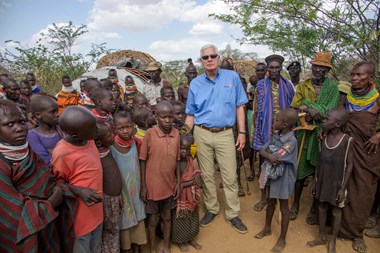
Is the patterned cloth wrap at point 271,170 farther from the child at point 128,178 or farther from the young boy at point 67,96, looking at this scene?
the young boy at point 67,96

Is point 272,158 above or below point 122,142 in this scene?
below

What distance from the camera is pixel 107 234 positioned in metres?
2.36

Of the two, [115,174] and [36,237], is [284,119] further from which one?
[36,237]

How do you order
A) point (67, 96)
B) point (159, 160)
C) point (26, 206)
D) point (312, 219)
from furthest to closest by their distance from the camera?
point (67, 96) < point (312, 219) < point (159, 160) < point (26, 206)

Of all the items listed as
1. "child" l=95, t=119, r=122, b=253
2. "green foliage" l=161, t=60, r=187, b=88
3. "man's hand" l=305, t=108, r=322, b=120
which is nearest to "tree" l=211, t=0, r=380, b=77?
"man's hand" l=305, t=108, r=322, b=120

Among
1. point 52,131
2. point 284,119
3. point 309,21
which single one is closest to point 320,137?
point 284,119

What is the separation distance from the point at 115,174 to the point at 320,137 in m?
2.15

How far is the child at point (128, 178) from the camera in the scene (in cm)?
243

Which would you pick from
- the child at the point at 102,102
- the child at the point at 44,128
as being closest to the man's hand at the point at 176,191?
the child at the point at 102,102

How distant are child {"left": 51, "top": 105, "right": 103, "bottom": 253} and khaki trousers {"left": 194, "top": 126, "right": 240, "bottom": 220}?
1.51 meters

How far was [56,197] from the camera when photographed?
5.71 ft

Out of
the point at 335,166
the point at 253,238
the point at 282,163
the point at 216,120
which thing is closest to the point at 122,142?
the point at 216,120

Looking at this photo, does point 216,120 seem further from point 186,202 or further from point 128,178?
point 128,178

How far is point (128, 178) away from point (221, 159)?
1.26 meters
